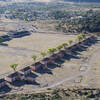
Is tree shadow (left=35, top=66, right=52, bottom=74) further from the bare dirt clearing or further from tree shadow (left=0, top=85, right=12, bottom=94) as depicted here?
tree shadow (left=0, top=85, right=12, bottom=94)

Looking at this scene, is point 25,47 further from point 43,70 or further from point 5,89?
point 5,89

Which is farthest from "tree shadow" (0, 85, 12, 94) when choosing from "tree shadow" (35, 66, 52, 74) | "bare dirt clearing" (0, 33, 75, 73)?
"tree shadow" (35, 66, 52, 74)

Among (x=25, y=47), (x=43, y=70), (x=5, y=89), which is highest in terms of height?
(x=25, y=47)

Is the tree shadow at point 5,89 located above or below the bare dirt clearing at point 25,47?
below

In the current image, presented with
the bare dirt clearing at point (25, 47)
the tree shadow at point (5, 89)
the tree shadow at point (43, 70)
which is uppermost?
the bare dirt clearing at point (25, 47)

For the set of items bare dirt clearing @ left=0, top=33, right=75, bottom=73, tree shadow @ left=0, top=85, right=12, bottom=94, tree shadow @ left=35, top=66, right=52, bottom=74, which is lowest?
tree shadow @ left=0, top=85, right=12, bottom=94

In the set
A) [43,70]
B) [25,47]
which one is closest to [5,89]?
[43,70]

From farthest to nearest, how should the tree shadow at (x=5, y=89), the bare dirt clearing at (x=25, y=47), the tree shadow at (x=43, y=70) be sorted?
the bare dirt clearing at (x=25, y=47), the tree shadow at (x=43, y=70), the tree shadow at (x=5, y=89)

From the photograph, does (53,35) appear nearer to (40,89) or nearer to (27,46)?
(27,46)

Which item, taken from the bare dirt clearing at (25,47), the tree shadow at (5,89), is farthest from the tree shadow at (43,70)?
the tree shadow at (5,89)

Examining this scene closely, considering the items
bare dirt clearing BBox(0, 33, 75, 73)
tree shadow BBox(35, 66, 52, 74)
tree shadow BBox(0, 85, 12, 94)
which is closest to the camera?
tree shadow BBox(0, 85, 12, 94)

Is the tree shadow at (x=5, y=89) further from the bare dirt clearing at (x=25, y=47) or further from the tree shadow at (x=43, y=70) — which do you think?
the tree shadow at (x=43, y=70)

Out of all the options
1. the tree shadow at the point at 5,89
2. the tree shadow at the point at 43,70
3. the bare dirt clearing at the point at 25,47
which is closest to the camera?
Answer: the tree shadow at the point at 5,89
